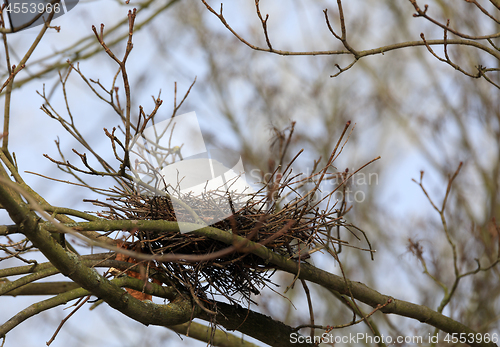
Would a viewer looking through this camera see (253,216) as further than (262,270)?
No

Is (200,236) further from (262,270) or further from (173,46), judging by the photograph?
(173,46)

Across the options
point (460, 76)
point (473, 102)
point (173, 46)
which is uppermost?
point (173, 46)

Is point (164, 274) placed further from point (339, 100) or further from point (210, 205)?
point (339, 100)

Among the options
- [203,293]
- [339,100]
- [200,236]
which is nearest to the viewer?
[200,236]

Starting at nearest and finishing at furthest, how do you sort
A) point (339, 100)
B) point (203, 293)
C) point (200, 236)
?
point (200, 236) → point (203, 293) → point (339, 100)

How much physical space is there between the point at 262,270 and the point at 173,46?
684cm

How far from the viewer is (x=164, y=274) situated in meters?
2.00

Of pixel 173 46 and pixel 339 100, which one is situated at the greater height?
pixel 173 46

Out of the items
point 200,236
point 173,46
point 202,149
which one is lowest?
point 200,236

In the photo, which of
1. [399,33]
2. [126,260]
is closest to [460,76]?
[399,33]

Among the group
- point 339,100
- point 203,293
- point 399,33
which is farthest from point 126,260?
point 399,33

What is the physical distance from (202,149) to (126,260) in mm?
638

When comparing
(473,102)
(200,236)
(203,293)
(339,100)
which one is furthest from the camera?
(339,100)

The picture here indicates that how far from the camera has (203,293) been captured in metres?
1.98
